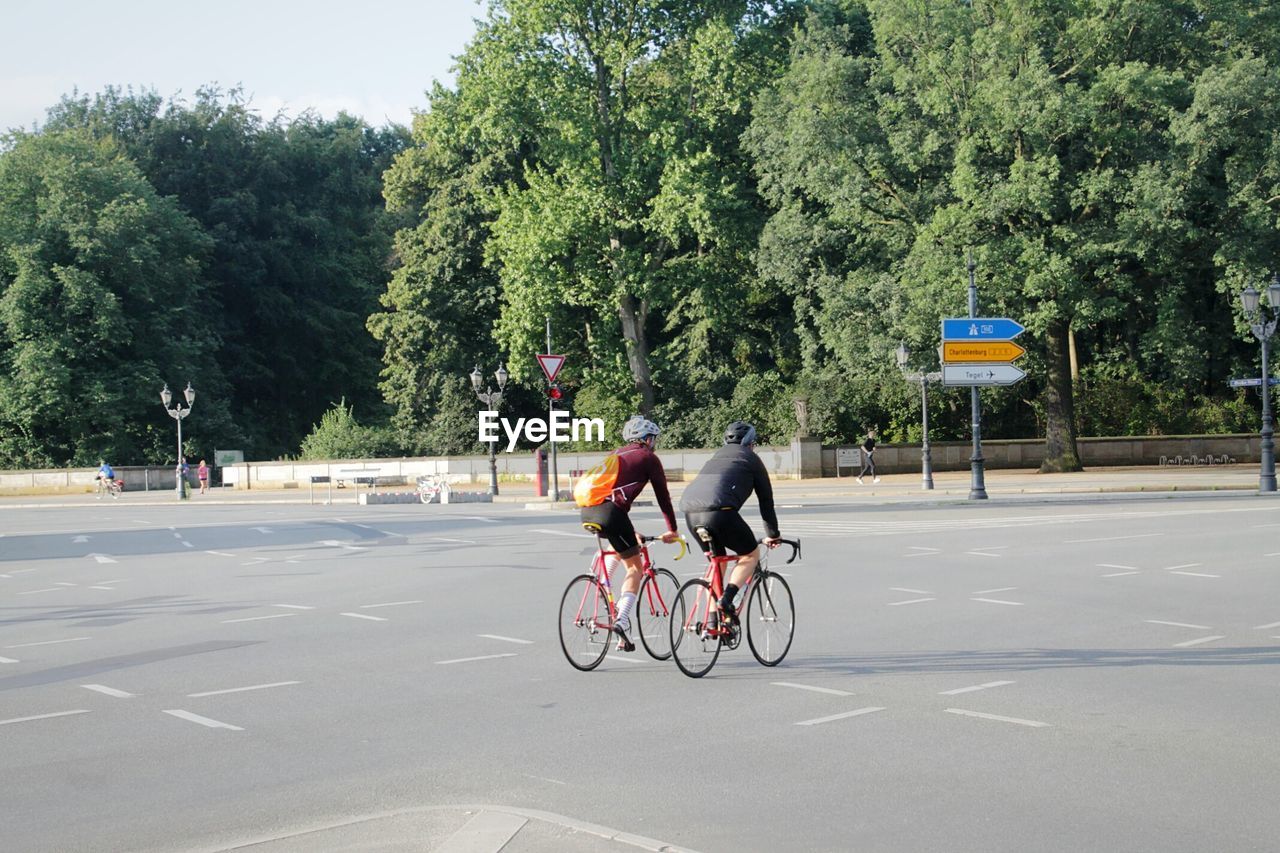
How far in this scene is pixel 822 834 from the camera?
572cm

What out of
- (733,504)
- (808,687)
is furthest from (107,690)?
(808,687)

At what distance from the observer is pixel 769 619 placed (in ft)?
33.0

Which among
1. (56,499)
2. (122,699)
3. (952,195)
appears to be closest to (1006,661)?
(122,699)

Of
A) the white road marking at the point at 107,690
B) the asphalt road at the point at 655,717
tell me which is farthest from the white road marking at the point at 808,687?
the white road marking at the point at 107,690

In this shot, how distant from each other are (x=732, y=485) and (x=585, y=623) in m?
1.60

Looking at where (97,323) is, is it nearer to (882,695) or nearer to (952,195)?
(952,195)

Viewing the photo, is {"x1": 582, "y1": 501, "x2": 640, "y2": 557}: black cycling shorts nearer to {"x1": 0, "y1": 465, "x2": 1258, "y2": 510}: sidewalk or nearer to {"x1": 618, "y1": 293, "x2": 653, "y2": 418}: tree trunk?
{"x1": 0, "y1": 465, "x2": 1258, "y2": 510}: sidewalk

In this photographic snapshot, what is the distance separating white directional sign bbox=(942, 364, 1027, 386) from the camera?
112ft

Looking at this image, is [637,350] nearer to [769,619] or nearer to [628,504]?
[769,619]

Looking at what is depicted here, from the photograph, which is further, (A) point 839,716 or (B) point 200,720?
(B) point 200,720

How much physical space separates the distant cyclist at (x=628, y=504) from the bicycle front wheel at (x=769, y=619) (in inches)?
31.5

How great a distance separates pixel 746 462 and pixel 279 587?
31.0 ft
